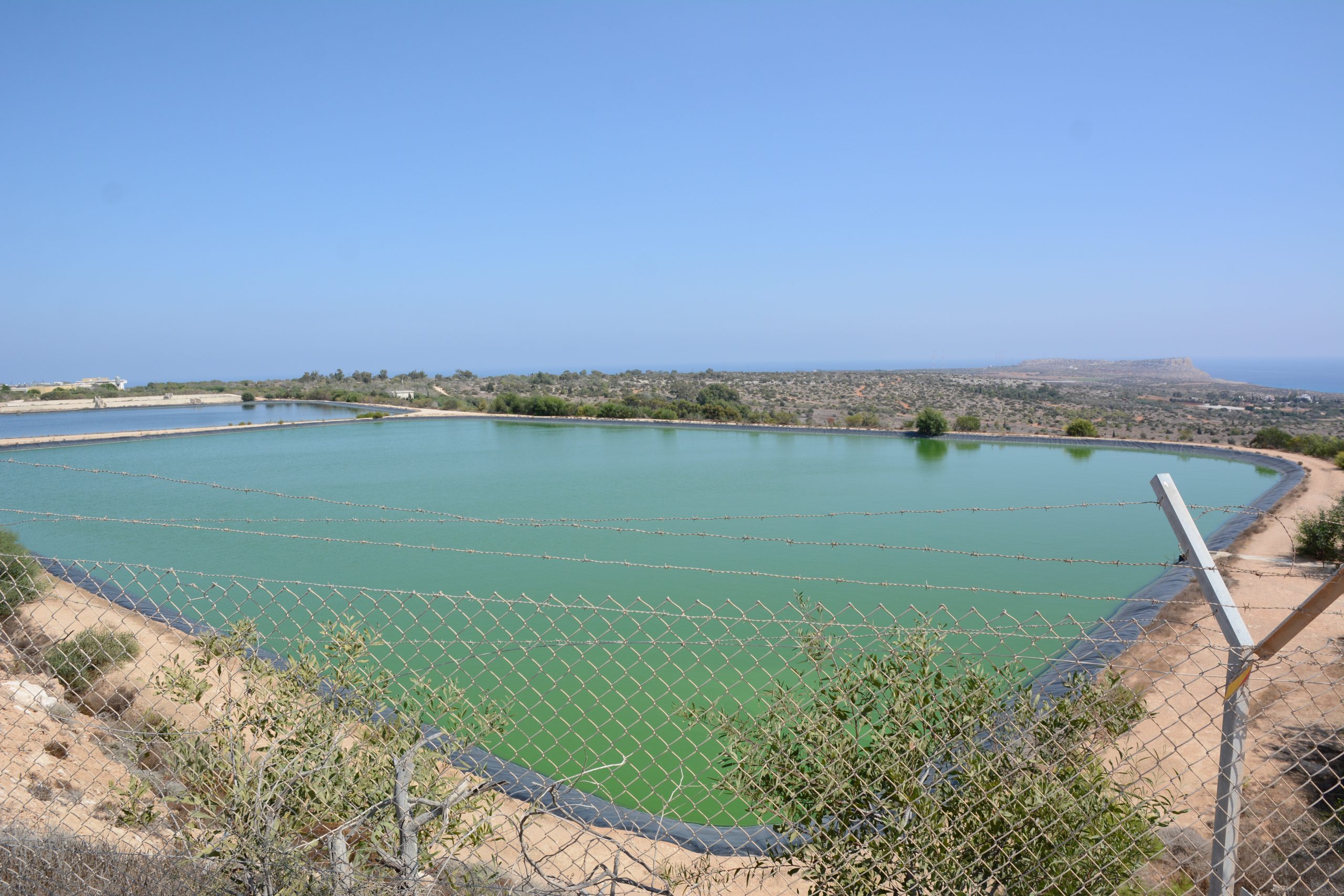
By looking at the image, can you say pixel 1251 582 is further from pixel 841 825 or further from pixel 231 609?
pixel 231 609

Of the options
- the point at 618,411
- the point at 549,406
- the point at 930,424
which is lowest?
the point at 930,424

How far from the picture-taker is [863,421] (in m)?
30.0

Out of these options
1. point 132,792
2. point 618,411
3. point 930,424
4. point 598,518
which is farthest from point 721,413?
point 132,792

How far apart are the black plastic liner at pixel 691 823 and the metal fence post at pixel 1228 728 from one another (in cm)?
20

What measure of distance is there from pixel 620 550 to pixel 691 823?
7101mm

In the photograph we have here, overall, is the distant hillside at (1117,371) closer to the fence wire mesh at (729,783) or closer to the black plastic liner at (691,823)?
the black plastic liner at (691,823)

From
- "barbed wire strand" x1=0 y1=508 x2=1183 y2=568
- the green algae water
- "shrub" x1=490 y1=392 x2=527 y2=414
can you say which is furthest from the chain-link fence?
"shrub" x1=490 y1=392 x2=527 y2=414

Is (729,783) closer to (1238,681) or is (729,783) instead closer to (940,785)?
(940,785)

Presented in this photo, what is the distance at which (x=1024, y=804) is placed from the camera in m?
2.01

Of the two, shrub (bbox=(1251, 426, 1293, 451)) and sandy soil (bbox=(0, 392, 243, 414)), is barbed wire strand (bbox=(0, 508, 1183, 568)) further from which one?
sandy soil (bbox=(0, 392, 243, 414))

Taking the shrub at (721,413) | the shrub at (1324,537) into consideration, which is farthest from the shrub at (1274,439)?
the shrub at (721,413)

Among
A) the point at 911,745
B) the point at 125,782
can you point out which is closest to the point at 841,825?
the point at 911,745

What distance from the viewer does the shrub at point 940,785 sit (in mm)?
1984

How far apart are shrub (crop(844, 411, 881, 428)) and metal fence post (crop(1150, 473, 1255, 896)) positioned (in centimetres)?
2800
